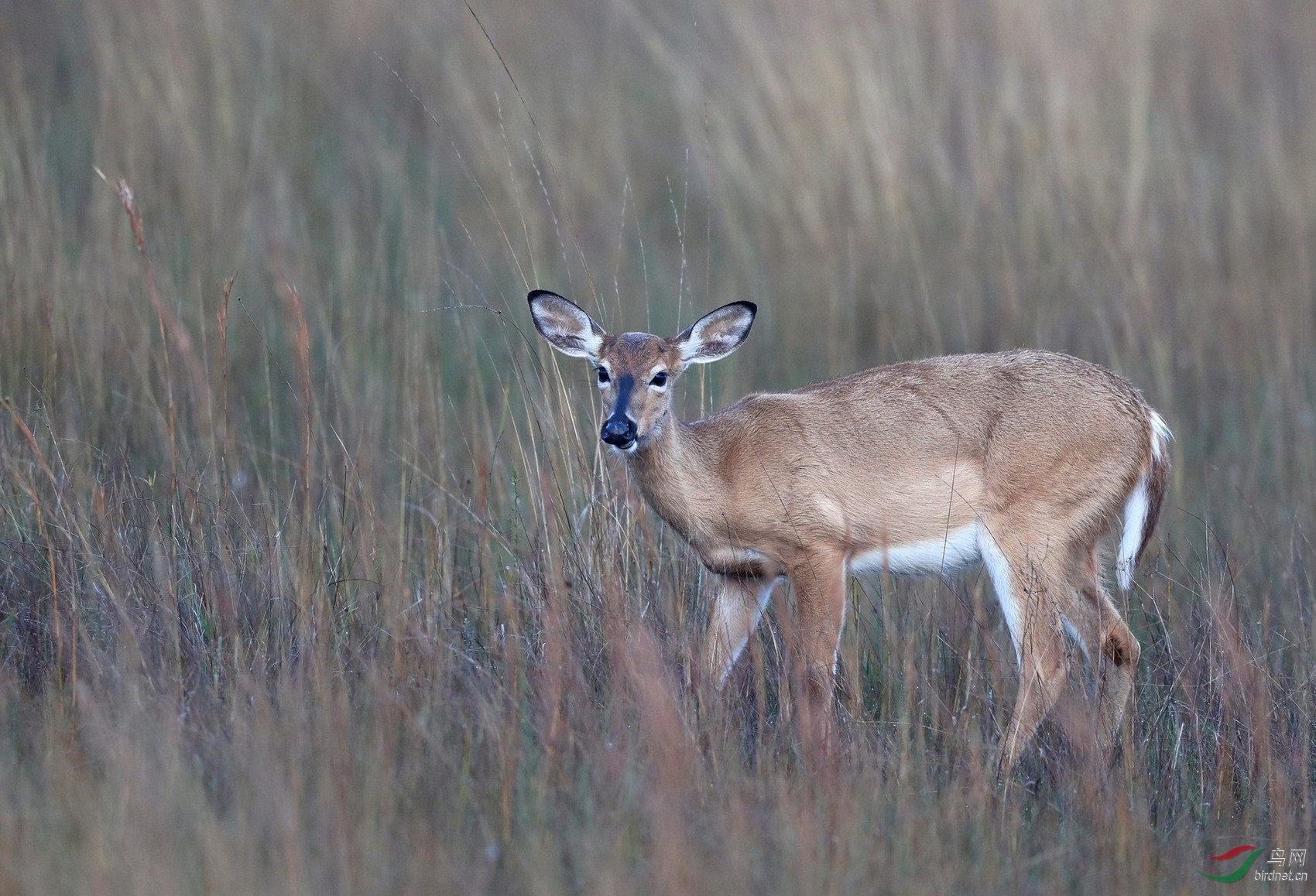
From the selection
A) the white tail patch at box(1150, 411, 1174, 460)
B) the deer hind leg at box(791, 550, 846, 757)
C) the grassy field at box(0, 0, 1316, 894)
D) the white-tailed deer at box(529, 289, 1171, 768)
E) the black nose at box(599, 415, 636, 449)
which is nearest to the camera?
the grassy field at box(0, 0, 1316, 894)

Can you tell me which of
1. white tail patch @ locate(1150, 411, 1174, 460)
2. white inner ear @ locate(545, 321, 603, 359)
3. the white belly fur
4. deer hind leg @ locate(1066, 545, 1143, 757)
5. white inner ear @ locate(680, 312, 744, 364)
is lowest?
deer hind leg @ locate(1066, 545, 1143, 757)

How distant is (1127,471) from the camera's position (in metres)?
5.45

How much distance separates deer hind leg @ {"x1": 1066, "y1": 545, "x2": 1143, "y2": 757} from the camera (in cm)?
516

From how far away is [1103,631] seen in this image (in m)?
5.36

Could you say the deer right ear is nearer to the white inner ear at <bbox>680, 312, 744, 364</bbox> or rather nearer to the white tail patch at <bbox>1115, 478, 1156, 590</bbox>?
the white inner ear at <bbox>680, 312, 744, 364</bbox>

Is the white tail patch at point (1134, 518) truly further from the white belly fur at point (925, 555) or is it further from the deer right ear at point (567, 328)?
the deer right ear at point (567, 328)

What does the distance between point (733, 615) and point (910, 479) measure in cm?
87

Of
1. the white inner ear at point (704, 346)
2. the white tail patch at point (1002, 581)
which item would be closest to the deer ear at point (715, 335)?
the white inner ear at point (704, 346)

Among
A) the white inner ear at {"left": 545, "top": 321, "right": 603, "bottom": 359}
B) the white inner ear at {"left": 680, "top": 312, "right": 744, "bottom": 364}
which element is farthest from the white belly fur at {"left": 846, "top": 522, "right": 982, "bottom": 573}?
the white inner ear at {"left": 545, "top": 321, "right": 603, "bottom": 359}

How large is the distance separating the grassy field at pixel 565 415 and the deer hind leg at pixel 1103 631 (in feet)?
0.52

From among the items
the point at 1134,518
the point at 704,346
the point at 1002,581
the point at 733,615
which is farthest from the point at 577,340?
the point at 1134,518

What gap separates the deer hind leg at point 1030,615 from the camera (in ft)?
15.5

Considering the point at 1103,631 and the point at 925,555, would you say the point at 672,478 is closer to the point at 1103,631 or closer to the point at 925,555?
the point at 925,555

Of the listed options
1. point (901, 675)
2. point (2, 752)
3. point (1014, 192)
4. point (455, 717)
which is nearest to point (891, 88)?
point (1014, 192)
